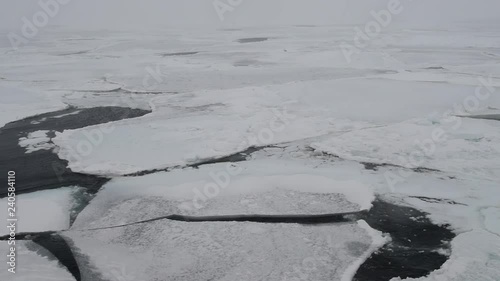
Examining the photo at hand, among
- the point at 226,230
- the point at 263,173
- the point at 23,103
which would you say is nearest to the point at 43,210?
the point at 226,230

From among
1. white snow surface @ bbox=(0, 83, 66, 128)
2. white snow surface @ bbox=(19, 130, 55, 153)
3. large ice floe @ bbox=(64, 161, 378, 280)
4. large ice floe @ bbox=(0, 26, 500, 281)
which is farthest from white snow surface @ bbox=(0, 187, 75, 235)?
white snow surface @ bbox=(0, 83, 66, 128)

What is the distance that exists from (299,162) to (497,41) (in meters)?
19.2

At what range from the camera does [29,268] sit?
9.54 feet

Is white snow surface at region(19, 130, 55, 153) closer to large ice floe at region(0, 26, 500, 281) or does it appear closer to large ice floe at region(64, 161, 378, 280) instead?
large ice floe at region(0, 26, 500, 281)

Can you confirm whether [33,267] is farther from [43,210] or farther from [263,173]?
[263,173]

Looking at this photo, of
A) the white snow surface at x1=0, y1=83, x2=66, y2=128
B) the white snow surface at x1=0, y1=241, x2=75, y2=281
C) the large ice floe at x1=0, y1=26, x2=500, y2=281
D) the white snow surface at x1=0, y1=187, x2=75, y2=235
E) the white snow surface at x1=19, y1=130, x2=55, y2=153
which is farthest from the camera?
the white snow surface at x1=0, y1=83, x2=66, y2=128

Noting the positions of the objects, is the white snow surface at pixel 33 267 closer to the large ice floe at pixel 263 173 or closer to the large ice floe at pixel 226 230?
the large ice floe at pixel 263 173

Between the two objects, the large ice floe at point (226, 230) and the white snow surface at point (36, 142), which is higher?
the white snow surface at point (36, 142)

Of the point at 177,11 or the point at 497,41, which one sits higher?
the point at 177,11

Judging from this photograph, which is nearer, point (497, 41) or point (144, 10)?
point (497, 41)

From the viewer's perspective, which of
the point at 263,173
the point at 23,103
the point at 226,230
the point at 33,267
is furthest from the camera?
the point at 23,103

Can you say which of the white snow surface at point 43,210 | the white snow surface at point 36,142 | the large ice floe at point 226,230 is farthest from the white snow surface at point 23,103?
the large ice floe at point 226,230

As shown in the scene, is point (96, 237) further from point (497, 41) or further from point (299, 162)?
point (497, 41)

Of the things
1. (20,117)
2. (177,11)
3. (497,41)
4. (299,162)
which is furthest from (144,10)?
(299,162)
